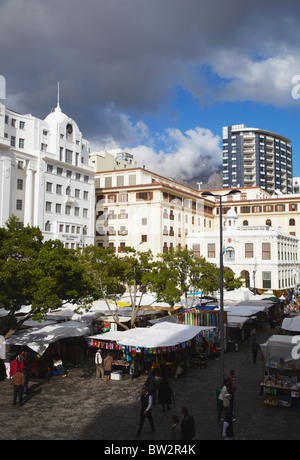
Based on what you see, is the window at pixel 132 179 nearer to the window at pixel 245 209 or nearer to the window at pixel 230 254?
the window at pixel 230 254

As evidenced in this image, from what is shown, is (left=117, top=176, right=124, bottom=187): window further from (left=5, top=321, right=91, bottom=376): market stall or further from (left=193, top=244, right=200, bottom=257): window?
(left=5, top=321, right=91, bottom=376): market stall

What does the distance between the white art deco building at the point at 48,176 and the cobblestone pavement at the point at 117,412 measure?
33173 millimetres

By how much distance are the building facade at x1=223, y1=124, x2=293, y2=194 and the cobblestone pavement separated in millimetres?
126791

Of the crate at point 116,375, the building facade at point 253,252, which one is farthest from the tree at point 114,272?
the building facade at point 253,252

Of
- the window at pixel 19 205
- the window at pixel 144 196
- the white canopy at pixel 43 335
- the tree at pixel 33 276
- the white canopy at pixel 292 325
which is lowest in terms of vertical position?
the white canopy at pixel 43 335

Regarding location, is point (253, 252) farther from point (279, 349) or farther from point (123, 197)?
point (279, 349)

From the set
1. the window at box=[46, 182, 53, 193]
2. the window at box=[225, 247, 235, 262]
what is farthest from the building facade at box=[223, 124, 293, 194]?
the window at box=[46, 182, 53, 193]

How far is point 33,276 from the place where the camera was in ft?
64.4

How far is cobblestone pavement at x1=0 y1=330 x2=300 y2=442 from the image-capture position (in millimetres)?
13273

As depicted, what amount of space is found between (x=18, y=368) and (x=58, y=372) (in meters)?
3.39

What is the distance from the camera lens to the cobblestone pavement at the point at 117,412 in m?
13.3

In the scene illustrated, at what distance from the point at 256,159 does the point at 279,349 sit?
132 metres

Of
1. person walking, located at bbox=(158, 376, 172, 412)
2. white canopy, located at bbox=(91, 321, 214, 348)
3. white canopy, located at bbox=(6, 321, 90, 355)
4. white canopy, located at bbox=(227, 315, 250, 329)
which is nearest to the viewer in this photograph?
person walking, located at bbox=(158, 376, 172, 412)

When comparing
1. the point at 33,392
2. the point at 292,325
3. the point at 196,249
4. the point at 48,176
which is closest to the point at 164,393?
the point at 33,392
